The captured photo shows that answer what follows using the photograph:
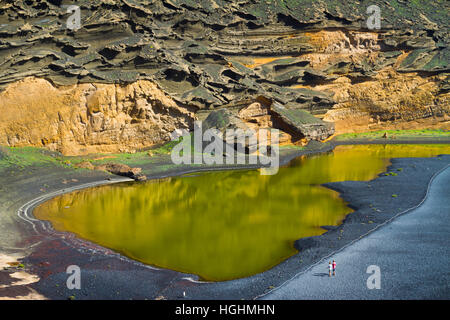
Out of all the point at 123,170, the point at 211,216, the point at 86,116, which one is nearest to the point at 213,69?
the point at 86,116

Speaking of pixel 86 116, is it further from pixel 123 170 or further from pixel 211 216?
pixel 211 216

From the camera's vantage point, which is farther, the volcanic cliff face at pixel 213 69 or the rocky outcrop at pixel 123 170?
the volcanic cliff face at pixel 213 69

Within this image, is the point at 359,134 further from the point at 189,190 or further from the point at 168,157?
the point at 189,190

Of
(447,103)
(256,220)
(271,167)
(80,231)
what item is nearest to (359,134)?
(447,103)

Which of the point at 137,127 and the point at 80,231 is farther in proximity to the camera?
the point at 137,127

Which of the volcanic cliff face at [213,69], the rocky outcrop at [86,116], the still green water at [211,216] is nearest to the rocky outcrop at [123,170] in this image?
the still green water at [211,216]

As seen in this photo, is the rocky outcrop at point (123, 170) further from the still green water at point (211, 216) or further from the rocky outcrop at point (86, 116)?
the rocky outcrop at point (86, 116)
